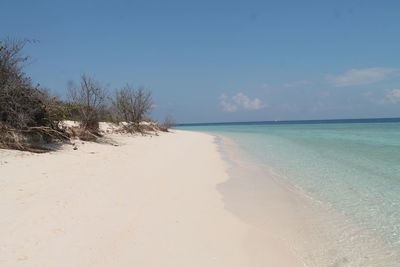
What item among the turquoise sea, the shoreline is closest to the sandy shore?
the shoreline

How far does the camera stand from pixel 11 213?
371 centimetres

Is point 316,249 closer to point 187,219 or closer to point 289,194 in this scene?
point 187,219

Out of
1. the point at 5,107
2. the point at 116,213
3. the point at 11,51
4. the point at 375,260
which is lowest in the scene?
the point at 375,260

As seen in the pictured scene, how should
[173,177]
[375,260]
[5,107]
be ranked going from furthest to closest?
[5,107] < [173,177] < [375,260]

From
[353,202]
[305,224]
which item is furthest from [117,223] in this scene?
[353,202]

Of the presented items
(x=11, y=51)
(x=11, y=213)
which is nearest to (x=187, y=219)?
(x=11, y=213)

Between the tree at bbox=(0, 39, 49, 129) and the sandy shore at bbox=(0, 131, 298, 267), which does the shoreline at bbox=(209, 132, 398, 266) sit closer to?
the sandy shore at bbox=(0, 131, 298, 267)

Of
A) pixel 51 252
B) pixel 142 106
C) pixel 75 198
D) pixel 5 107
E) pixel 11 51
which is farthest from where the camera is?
pixel 142 106

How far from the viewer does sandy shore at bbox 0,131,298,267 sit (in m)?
2.96

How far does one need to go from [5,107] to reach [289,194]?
8365 mm

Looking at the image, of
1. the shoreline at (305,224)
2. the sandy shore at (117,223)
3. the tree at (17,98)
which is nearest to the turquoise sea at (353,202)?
the shoreline at (305,224)

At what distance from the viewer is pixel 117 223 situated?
3787 mm

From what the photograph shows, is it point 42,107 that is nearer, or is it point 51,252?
point 51,252

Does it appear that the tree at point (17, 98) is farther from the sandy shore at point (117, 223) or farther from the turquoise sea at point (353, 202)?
the turquoise sea at point (353, 202)
